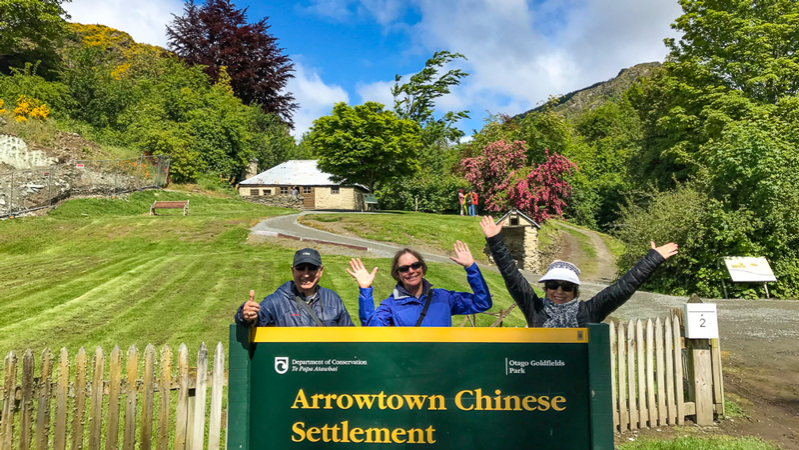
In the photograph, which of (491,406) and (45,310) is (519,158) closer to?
(45,310)

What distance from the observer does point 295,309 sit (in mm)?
3508

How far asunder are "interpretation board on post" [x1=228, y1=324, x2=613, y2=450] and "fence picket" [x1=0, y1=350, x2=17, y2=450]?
8.73 ft

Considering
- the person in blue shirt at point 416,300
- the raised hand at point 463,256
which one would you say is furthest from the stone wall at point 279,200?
the raised hand at point 463,256

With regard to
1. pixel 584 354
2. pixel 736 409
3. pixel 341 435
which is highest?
pixel 584 354

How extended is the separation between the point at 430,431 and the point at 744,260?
1612cm

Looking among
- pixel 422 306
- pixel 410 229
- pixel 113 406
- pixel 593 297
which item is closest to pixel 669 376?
pixel 593 297

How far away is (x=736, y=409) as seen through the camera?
19.9ft

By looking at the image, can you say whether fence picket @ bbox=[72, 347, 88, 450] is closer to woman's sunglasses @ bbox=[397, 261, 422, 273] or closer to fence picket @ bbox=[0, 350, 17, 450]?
fence picket @ bbox=[0, 350, 17, 450]

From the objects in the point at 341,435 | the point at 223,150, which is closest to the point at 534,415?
the point at 341,435

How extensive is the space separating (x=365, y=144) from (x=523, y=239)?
1707cm

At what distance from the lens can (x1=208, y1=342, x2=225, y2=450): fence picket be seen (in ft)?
13.5

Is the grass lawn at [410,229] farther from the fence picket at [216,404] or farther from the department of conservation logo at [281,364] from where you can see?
the department of conservation logo at [281,364]

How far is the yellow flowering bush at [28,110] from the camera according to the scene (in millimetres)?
26453

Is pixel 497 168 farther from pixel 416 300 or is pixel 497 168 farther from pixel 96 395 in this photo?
pixel 96 395
